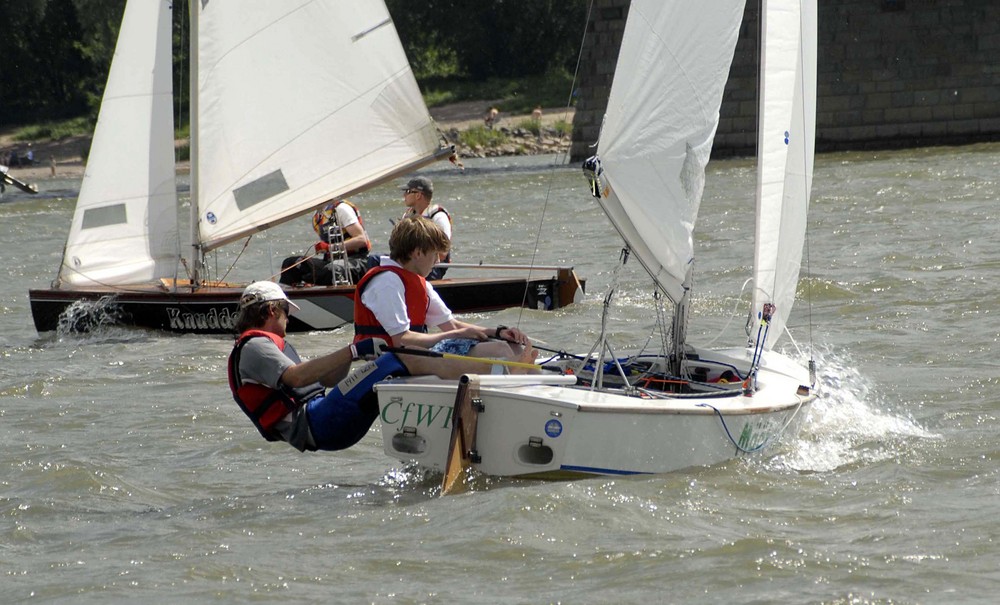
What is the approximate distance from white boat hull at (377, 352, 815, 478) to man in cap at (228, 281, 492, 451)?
0.11 metres

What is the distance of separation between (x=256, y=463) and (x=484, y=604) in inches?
95.6

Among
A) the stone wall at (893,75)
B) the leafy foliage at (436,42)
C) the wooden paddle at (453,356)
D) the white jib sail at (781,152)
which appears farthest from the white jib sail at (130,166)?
the leafy foliage at (436,42)

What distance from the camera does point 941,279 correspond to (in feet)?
39.7

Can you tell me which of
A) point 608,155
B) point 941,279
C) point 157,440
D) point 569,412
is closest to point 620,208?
point 608,155

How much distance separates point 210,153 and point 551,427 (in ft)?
20.5

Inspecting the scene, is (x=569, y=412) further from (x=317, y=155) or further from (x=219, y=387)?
(x=317, y=155)

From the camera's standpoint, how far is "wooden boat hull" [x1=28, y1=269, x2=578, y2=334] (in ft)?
33.5

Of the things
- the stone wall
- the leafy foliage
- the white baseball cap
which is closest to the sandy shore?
the leafy foliage

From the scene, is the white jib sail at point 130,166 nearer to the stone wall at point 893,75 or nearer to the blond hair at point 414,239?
the blond hair at point 414,239

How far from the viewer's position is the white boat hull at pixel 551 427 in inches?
206

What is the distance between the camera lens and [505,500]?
5.43 metres

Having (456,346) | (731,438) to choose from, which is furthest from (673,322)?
(456,346)

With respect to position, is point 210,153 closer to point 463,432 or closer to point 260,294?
point 260,294

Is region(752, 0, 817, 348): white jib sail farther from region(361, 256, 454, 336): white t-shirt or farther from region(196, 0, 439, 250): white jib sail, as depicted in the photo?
region(196, 0, 439, 250): white jib sail
